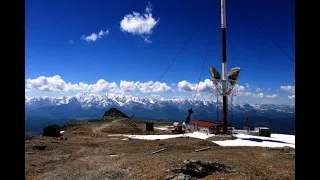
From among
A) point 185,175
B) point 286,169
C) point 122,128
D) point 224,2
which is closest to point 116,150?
point 185,175

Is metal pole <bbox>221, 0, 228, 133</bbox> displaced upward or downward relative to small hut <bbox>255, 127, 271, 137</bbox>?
upward

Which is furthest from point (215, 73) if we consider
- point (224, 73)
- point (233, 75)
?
point (233, 75)

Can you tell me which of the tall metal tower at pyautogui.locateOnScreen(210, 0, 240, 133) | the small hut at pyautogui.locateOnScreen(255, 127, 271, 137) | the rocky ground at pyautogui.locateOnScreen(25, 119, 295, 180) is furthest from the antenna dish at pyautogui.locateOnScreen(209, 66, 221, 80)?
the rocky ground at pyautogui.locateOnScreen(25, 119, 295, 180)

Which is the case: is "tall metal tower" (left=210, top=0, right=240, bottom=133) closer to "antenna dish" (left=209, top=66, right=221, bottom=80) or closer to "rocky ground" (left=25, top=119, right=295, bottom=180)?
"antenna dish" (left=209, top=66, right=221, bottom=80)

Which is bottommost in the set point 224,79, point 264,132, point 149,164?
point 264,132

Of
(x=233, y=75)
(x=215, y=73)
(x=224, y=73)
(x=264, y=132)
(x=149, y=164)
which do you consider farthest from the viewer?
(x=215, y=73)

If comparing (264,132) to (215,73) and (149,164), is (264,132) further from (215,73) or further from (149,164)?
(149,164)

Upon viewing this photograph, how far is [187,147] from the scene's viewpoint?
3094 cm

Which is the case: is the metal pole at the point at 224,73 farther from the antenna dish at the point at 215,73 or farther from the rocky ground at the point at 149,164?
the rocky ground at the point at 149,164

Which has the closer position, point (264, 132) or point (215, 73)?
point (264, 132)

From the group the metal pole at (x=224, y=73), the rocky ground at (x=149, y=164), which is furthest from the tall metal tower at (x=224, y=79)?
the rocky ground at (x=149, y=164)

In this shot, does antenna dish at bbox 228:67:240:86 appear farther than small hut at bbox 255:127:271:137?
Yes

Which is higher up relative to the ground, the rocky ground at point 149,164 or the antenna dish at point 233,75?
the antenna dish at point 233,75

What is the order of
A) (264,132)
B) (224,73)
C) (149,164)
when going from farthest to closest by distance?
1. (224,73)
2. (264,132)
3. (149,164)
